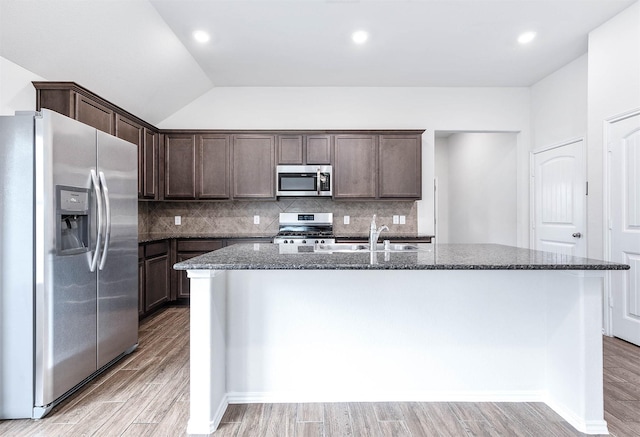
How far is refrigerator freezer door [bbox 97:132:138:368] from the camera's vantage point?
2682 mm

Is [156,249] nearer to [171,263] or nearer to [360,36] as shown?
[171,263]

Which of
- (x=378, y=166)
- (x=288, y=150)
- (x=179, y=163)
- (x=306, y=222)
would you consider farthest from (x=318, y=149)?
(x=179, y=163)

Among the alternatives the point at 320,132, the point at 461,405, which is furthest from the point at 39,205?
the point at 320,132

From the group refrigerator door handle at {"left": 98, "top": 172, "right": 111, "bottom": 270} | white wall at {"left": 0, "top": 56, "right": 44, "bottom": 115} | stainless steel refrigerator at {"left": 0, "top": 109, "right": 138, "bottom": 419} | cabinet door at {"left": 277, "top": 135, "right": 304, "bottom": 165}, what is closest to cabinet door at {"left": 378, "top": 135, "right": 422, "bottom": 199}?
cabinet door at {"left": 277, "top": 135, "right": 304, "bottom": 165}

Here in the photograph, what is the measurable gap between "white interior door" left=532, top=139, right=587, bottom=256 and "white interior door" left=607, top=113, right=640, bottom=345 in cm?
68

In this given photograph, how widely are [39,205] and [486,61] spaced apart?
4498 mm

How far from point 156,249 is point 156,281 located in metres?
0.37

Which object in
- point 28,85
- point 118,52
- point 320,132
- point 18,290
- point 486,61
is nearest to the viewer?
point 18,290

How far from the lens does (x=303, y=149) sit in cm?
489

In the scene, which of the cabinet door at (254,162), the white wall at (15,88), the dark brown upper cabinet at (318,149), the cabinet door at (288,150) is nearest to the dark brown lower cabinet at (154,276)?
the cabinet door at (254,162)

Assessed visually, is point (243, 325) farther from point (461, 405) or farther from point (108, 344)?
point (461, 405)

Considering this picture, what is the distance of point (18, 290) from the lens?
2137mm

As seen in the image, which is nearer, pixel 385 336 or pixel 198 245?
pixel 385 336

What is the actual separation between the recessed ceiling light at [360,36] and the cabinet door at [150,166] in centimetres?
263
